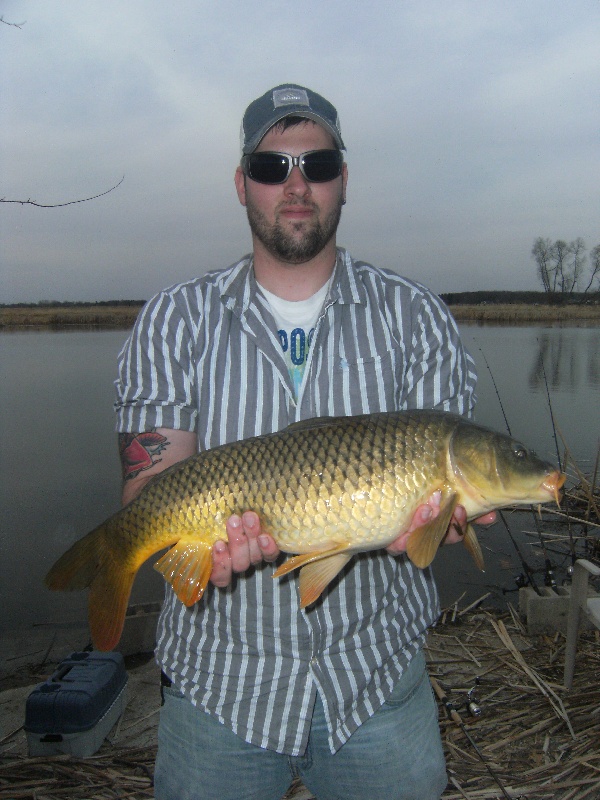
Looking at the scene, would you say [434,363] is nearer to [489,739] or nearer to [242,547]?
[242,547]

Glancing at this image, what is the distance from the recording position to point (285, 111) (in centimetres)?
180

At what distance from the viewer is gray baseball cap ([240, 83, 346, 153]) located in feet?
5.92

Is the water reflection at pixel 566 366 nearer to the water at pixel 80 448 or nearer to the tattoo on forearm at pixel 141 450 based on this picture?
the water at pixel 80 448

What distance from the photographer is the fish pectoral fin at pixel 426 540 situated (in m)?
1.38

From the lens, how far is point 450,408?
167cm

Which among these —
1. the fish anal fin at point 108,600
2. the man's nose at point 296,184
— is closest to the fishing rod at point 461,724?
the fish anal fin at point 108,600

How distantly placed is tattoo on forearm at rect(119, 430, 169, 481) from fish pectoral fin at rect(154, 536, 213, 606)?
10.1 inches

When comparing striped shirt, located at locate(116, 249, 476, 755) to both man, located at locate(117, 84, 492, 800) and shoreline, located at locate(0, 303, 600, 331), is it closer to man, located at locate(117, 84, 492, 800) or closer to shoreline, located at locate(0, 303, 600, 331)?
man, located at locate(117, 84, 492, 800)

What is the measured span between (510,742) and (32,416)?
9.98 m

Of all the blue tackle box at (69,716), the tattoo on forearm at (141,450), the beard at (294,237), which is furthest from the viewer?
the blue tackle box at (69,716)

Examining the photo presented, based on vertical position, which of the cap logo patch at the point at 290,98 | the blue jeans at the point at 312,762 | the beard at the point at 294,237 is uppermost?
the cap logo patch at the point at 290,98

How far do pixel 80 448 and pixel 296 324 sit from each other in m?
7.54

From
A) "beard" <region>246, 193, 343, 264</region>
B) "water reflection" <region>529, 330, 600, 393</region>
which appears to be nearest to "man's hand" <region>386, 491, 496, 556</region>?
"beard" <region>246, 193, 343, 264</region>

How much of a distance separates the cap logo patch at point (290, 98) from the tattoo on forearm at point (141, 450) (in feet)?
3.30
